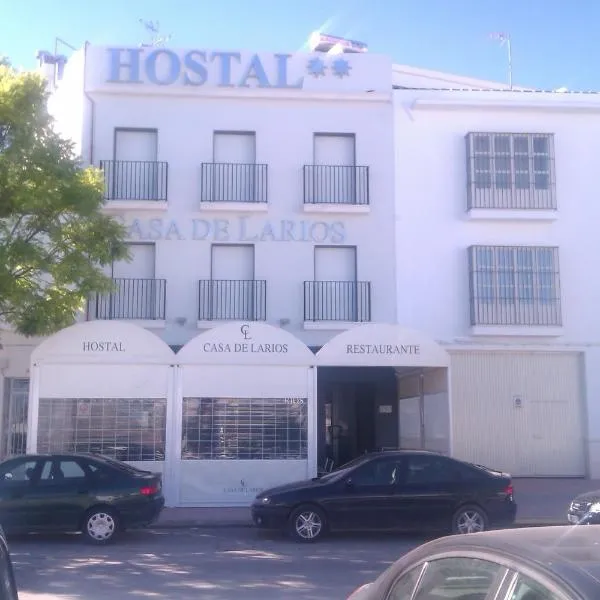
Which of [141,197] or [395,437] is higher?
[141,197]

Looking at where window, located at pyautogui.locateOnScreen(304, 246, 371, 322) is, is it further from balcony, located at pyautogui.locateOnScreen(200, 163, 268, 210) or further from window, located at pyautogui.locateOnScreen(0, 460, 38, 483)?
window, located at pyautogui.locateOnScreen(0, 460, 38, 483)

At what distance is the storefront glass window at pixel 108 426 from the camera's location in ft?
56.6

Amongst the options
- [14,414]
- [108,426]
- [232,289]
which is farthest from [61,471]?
[232,289]

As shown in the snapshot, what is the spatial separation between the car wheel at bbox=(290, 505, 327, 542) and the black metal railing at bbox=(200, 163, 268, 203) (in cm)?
980

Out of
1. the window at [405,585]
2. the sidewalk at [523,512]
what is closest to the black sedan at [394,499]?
the sidewalk at [523,512]

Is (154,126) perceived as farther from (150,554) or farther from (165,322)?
(150,554)

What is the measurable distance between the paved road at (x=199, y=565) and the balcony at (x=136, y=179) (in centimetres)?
922

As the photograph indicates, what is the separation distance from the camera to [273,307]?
21078 millimetres

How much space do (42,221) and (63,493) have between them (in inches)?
234

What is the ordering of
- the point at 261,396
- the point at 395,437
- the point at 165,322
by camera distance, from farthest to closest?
the point at 395,437, the point at 165,322, the point at 261,396

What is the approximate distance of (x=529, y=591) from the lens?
3242 mm

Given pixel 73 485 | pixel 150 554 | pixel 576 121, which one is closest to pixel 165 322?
pixel 73 485

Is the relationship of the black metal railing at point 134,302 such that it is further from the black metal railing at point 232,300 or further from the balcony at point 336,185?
the balcony at point 336,185

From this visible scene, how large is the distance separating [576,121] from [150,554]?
16.0 m
